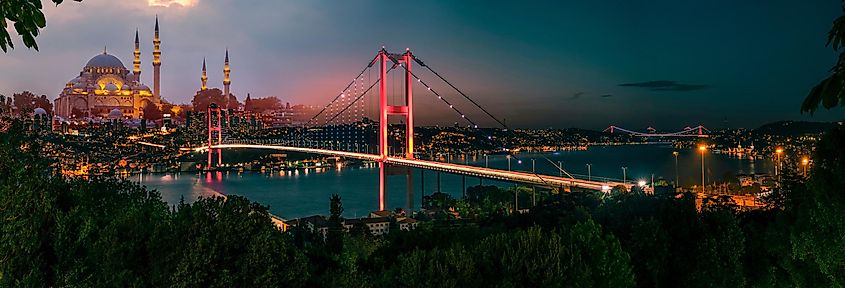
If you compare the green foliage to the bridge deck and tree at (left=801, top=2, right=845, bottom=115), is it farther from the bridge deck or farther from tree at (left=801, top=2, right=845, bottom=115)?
the bridge deck

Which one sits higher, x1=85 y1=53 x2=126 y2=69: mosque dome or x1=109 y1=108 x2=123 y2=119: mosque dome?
x1=85 y1=53 x2=126 y2=69: mosque dome

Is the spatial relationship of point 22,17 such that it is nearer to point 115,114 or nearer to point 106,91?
point 115,114

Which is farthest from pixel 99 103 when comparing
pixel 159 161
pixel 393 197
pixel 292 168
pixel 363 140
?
pixel 393 197

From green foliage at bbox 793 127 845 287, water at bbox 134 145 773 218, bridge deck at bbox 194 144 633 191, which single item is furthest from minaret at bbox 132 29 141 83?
green foliage at bbox 793 127 845 287

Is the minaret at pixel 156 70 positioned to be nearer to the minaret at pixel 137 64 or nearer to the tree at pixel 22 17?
the minaret at pixel 137 64

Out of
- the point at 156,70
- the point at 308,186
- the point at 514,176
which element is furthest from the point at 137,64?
the point at 514,176

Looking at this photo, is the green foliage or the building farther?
the building

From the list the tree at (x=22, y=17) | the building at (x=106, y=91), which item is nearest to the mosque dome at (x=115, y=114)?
the building at (x=106, y=91)
